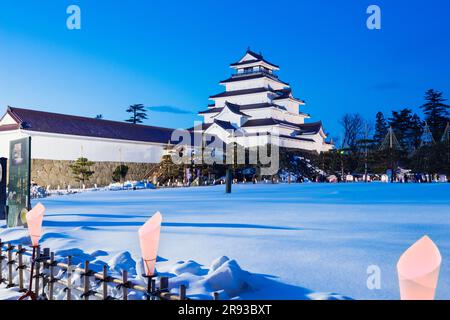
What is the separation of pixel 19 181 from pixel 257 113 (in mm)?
33760

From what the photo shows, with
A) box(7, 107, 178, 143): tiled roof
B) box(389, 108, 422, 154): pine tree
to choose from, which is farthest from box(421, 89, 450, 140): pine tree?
box(7, 107, 178, 143): tiled roof

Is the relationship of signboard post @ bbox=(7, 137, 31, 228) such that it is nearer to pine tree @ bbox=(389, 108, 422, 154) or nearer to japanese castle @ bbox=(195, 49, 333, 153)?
japanese castle @ bbox=(195, 49, 333, 153)

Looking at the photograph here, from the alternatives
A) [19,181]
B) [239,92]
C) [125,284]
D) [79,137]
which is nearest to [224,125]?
[239,92]

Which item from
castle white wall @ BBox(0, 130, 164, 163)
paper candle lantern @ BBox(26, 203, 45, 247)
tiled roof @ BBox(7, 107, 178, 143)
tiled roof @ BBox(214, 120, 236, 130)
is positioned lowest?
paper candle lantern @ BBox(26, 203, 45, 247)

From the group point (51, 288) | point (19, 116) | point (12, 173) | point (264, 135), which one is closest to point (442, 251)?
point (51, 288)

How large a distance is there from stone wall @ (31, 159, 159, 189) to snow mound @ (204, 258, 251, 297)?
87.6 ft

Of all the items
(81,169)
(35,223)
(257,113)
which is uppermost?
(257,113)

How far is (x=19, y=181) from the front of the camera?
7812mm

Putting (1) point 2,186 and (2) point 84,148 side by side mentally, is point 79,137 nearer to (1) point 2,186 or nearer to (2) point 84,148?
(2) point 84,148

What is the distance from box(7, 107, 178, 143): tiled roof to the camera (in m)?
28.0

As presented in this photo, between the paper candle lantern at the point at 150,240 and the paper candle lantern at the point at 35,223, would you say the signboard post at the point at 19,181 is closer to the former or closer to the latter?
the paper candle lantern at the point at 35,223

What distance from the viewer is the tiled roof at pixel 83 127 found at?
2798cm

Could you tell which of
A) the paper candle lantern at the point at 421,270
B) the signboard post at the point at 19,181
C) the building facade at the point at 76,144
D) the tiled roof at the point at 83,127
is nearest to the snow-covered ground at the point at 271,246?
the signboard post at the point at 19,181

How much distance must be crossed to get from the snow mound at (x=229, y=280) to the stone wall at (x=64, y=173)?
A: 1052 inches
